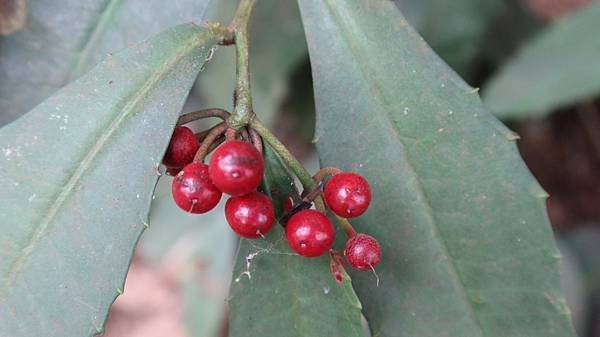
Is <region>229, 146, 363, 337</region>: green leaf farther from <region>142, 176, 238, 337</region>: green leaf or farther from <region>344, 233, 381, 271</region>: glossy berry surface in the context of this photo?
<region>142, 176, 238, 337</region>: green leaf

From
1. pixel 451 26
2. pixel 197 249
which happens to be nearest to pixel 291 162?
pixel 451 26

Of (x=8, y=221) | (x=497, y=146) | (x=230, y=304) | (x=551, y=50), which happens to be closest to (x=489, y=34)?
(x=551, y=50)

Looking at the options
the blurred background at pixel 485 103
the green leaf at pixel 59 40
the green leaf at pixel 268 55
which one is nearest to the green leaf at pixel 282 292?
the green leaf at pixel 59 40

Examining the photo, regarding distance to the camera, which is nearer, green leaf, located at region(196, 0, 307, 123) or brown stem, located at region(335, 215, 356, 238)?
brown stem, located at region(335, 215, 356, 238)

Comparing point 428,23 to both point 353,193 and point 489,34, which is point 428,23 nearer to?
point 489,34

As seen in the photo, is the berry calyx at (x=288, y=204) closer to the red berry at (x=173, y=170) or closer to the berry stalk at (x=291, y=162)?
the berry stalk at (x=291, y=162)

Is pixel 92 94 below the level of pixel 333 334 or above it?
above

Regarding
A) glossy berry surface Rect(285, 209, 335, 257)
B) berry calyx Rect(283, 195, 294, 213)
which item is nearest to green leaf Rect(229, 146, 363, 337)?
berry calyx Rect(283, 195, 294, 213)
